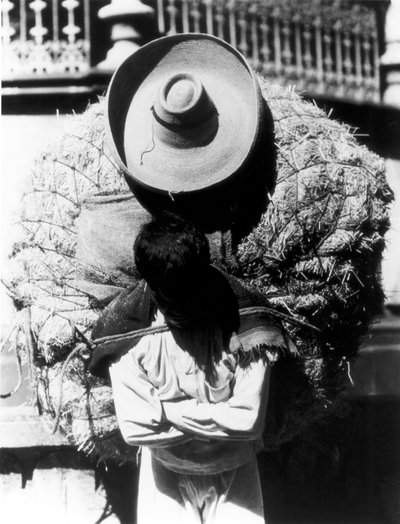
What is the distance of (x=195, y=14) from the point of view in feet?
30.8

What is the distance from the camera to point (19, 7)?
30.9 ft

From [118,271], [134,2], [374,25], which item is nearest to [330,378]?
[118,271]

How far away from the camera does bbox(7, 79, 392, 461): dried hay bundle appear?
150 inches

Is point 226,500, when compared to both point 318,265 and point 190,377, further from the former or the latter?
point 318,265

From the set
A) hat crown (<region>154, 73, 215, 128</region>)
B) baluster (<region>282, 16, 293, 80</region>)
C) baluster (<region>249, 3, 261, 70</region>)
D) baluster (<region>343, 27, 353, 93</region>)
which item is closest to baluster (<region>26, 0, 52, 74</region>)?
baluster (<region>249, 3, 261, 70</region>)

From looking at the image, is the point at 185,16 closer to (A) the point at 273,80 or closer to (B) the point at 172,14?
(B) the point at 172,14

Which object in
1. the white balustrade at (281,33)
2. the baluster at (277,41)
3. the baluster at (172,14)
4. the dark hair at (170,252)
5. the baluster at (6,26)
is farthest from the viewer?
the baluster at (277,41)

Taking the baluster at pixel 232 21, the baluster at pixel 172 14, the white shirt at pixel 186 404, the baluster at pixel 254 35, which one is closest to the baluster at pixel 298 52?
the baluster at pixel 254 35

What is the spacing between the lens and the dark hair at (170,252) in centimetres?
327

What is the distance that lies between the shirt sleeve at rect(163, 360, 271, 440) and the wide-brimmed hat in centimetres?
78

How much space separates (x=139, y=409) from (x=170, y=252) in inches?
23.7

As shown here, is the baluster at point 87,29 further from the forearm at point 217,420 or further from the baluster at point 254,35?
the forearm at point 217,420

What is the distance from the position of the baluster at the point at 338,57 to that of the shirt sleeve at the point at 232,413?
6727 millimetres

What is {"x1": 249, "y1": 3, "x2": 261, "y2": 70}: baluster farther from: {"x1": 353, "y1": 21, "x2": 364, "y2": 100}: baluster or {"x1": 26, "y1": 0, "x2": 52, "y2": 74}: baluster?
{"x1": 26, "y1": 0, "x2": 52, "y2": 74}: baluster
